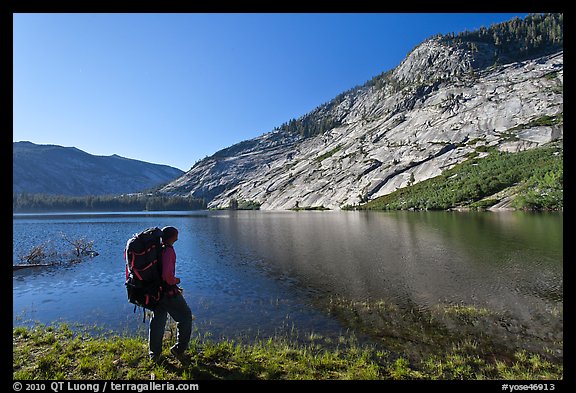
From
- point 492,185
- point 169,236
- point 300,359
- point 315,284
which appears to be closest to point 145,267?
point 169,236

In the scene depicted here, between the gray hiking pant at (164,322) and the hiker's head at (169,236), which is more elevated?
the hiker's head at (169,236)

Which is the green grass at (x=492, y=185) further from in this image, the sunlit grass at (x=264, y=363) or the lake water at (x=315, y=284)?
the sunlit grass at (x=264, y=363)

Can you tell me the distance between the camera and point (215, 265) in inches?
1319

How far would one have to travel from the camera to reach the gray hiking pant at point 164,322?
998 cm

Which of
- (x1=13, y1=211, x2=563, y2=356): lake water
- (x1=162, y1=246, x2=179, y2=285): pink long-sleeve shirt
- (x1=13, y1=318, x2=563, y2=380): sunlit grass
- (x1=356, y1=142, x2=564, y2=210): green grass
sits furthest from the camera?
(x1=356, y1=142, x2=564, y2=210): green grass

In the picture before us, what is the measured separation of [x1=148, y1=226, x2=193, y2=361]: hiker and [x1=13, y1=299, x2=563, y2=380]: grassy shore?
1.58 ft

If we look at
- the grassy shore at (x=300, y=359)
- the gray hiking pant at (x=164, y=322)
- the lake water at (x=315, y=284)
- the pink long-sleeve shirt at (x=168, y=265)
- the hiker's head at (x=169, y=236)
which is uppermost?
the hiker's head at (x=169, y=236)

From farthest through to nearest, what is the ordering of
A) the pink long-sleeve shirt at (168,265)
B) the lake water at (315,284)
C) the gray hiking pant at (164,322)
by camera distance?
the lake water at (315,284)
the gray hiking pant at (164,322)
the pink long-sleeve shirt at (168,265)

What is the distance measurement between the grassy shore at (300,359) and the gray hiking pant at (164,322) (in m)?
0.51

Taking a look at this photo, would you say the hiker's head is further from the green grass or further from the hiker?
the green grass

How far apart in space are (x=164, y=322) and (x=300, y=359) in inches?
203

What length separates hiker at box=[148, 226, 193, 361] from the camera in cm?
980

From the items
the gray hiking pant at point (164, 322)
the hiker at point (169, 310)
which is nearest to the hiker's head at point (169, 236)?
the hiker at point (169, 310)

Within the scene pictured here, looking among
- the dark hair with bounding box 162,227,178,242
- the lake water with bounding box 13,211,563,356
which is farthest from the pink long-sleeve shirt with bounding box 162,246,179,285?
the lake water with bounding box 13,211,563,356
